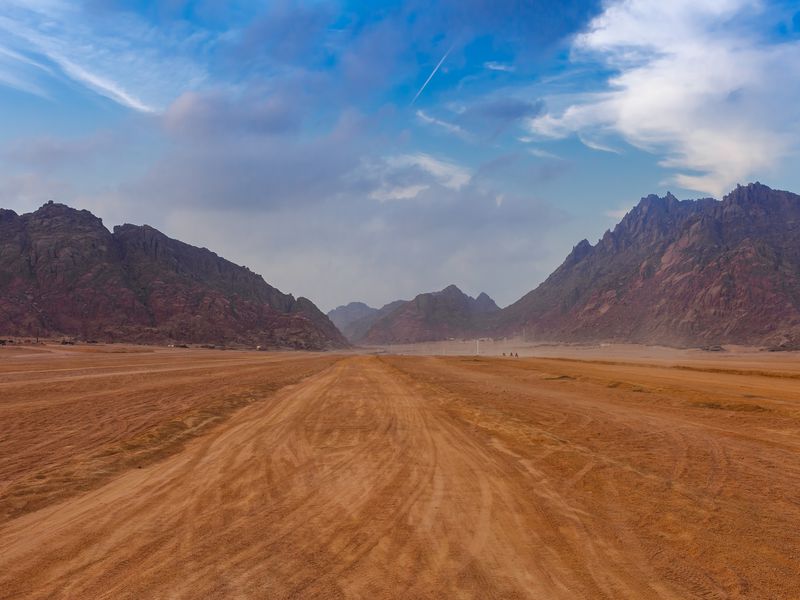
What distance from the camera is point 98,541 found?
5.84m

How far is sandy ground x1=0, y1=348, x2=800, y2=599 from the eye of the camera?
4891mm

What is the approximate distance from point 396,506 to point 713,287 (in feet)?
476

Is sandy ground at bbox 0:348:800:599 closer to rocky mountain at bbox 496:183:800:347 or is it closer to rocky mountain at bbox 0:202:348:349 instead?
rocky mountain at bbox 496:183:800:347

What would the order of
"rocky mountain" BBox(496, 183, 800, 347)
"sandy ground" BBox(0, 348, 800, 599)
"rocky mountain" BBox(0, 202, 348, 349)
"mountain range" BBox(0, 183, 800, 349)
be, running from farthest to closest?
1. "rocky mountain" BBox(496, 183, 800, 347)
2. "mountain range" BBox(0, 183, 800, 349)
3. "rocky mountain" BBox(0, 202, 348, 349)
4. "sandy ground" BBox(0, 348, 800, 599)

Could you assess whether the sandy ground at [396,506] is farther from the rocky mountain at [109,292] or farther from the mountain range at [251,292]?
the rocky mountain at [109,292]

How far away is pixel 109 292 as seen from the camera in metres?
118

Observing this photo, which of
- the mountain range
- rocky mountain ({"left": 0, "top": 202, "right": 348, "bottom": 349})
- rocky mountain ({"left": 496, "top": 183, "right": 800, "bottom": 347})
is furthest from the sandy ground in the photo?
rocky mountain ({"left": 0, "top": 202, "right": 348, "bottom": 349})

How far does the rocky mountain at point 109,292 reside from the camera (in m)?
109

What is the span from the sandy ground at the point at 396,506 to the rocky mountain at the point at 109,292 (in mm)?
109640

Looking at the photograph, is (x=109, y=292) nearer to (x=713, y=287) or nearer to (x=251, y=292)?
(x=251, y=292)

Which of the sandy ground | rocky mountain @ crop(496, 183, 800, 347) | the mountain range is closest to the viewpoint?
the sandy ground

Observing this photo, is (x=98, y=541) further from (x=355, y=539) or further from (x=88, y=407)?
(x=88, y=407)

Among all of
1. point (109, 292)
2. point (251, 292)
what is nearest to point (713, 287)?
point (251, 292)

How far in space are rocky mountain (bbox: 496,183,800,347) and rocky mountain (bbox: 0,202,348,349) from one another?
101428mm
